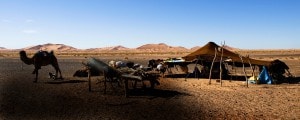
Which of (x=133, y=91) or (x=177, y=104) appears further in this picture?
(x=133, y=91)

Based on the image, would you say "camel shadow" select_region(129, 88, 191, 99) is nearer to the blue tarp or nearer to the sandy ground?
the sandy ground

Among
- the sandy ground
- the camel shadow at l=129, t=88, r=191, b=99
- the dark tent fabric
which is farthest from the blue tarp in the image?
the camel shadow at l=129, t=88, r=191, b=99

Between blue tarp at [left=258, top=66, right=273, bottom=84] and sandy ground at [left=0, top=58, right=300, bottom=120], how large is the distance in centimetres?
165

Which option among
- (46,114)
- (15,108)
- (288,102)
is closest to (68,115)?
(46,114)

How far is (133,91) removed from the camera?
19219mm

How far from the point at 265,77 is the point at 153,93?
341 inches

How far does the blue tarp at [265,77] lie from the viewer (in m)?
23.5

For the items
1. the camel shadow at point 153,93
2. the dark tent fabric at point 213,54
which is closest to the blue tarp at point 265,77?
the dark tent fabric at point 213,54

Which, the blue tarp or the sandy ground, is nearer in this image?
the sandy ground

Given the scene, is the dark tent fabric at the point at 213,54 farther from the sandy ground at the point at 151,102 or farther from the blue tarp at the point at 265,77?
the sandy ground at the point at 151,102

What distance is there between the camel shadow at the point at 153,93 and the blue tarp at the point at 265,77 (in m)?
7.06

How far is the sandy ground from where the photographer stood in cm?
1377

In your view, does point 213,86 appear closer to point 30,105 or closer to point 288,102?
point 288,102

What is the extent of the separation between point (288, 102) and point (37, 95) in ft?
37.1
